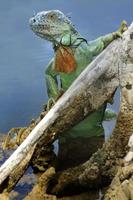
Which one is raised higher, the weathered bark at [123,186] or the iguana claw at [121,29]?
the iguana claw at [121,29]

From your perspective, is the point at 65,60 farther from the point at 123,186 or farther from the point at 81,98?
the point at 123,186

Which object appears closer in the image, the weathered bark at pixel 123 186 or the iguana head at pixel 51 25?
the weathered bark at pixel 123 186

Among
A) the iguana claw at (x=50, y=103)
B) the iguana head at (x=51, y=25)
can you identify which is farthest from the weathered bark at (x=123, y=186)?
the iguana head at (x=51, y=25)

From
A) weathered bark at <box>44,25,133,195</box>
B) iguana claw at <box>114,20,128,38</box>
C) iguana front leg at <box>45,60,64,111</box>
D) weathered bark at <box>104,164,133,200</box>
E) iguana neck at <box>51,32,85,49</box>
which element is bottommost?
weathered bark at <box>104,164,133,200</box>

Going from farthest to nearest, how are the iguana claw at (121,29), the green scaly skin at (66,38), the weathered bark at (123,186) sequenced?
the green scaly skin at (66,38) → the iguana claw at (121,29) → the weathered bark at (123,186)

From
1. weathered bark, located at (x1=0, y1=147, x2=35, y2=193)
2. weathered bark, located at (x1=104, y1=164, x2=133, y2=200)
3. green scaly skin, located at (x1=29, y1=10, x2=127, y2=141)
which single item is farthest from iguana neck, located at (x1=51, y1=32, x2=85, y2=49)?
weathered bark, located at (x1=104, y1=164, x2=133, y2=200)

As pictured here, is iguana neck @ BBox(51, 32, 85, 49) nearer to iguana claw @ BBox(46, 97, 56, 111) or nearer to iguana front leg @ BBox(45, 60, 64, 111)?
iguana front leg @ BBox(45, 60, 64, 111)

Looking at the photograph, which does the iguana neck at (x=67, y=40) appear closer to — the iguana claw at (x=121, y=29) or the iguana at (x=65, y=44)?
the iguana at (x=65, y=44)
